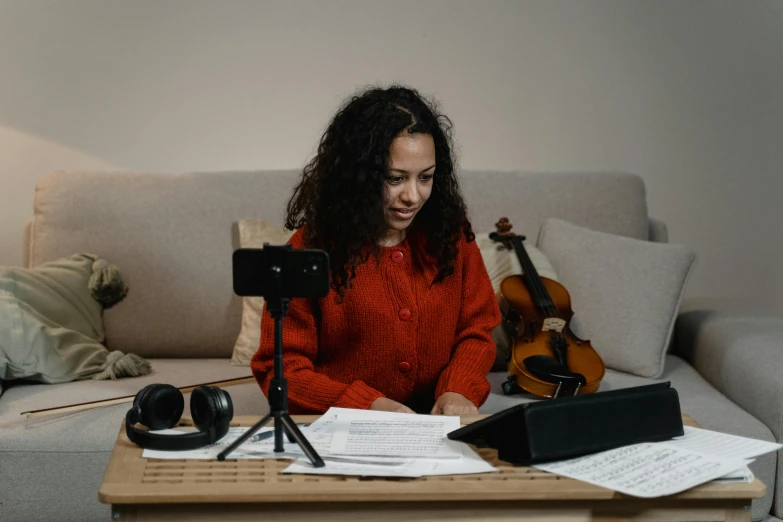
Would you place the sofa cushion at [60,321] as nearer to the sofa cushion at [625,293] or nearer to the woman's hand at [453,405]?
the woman's hand at [453,405]

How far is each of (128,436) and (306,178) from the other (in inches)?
26.7

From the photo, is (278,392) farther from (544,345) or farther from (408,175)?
(544,345)

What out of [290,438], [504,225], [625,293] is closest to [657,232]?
[625,293]

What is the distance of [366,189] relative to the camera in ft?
5.36

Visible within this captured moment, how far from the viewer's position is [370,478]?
1.14 m

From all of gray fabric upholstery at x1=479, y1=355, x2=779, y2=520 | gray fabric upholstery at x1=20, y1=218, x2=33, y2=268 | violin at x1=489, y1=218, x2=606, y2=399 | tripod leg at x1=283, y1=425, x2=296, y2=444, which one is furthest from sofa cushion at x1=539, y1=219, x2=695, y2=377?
gray fabric upholstery at x1=20, y1=218, x2=33, y2=268

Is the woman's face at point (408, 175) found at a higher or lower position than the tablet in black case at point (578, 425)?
higher

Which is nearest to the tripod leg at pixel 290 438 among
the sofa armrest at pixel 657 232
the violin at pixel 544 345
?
the violin at pixel 544 345

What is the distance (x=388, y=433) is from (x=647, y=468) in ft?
1.18

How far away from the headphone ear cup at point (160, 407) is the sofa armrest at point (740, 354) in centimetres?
133

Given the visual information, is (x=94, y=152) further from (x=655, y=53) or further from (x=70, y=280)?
(x=655, y=53)

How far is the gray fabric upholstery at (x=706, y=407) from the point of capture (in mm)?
1951

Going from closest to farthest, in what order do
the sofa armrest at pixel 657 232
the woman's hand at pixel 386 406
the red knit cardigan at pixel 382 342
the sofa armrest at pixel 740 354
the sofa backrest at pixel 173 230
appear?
1. the woman's hand at pixel 386 406
2. the red knit cardigan at pixel 382 342
3. the sofa armrest at pixel 740 354
4. the sofa backrest at pixel 173 230
5. the sofa armrest at pixel 657 232

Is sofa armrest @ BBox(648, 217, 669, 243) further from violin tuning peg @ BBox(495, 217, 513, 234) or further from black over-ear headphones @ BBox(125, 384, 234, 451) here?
black over-ear headphones @ BBox(125, 384, 234, 451)
